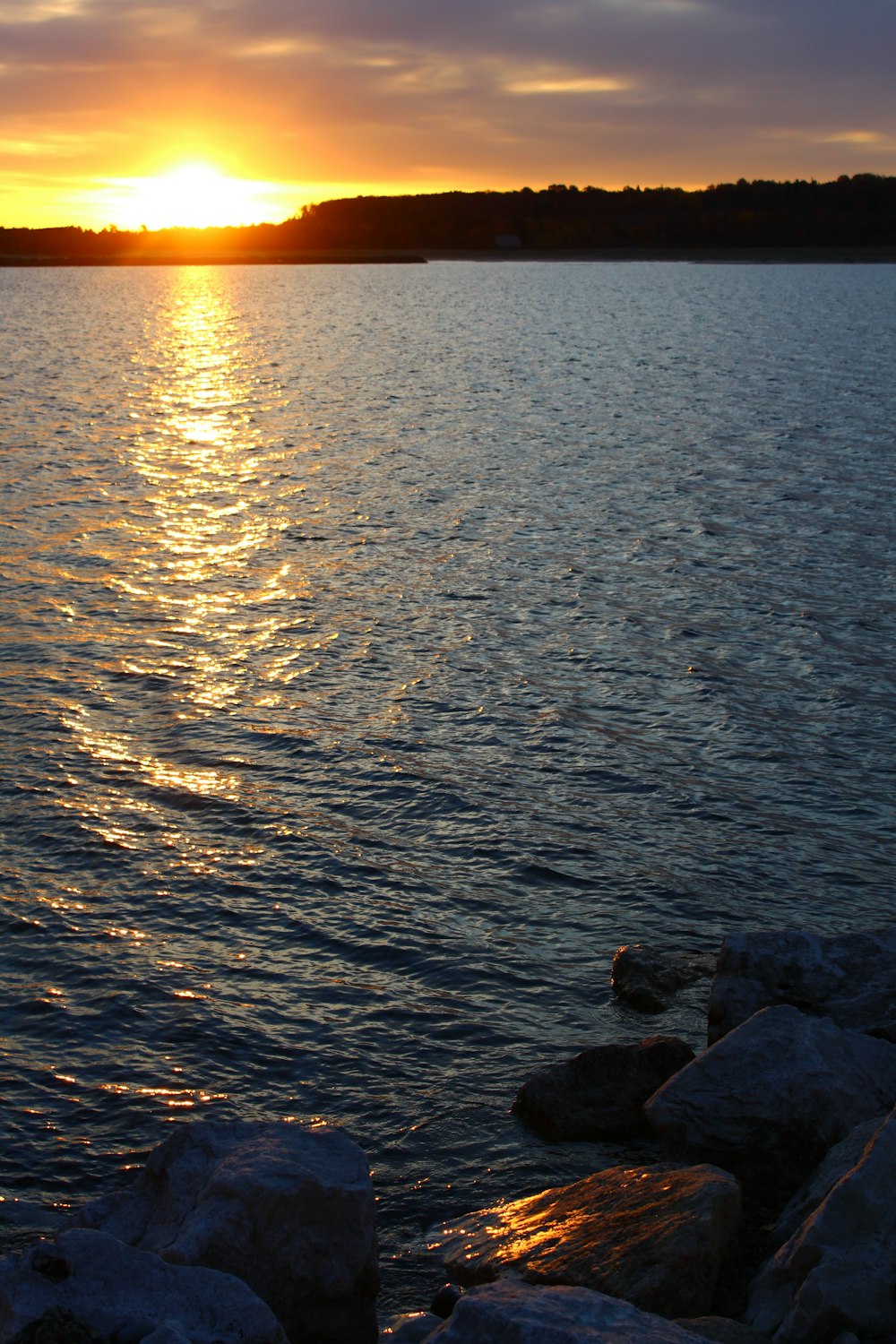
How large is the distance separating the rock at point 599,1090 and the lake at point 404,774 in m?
0.21

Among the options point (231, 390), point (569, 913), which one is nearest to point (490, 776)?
point (569, 913)

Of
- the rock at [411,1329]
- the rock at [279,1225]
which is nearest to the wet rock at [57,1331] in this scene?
the rock at [279,1225]

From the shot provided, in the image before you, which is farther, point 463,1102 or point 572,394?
point 572,394

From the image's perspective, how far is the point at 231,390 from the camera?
2761 inches

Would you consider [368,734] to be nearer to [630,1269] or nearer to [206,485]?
[630,1269]

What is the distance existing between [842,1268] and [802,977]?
4168mm

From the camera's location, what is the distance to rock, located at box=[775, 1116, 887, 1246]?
893cm

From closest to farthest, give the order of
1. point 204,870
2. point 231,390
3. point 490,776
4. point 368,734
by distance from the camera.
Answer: point 204,870
point 490,776
point 368,734
point 231,390

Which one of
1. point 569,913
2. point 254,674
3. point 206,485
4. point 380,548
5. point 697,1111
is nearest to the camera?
point 697,1111

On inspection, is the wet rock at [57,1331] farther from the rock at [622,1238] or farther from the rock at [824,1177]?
the rock at [824,1177]

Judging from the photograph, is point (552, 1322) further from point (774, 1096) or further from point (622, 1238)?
point (774, 1096)

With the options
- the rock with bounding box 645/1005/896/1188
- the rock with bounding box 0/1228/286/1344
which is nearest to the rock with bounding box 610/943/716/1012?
the rock with bounding box 645/1005/896/1188

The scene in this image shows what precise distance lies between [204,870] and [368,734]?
439 centimetres

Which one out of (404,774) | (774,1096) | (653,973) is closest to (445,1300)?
(774,1096)
